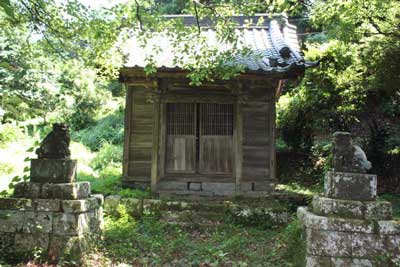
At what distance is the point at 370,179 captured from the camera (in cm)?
411

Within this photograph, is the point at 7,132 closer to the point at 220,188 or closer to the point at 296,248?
the point at 296,248

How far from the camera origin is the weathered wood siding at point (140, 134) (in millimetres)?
9031

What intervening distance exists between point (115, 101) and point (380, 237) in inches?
748

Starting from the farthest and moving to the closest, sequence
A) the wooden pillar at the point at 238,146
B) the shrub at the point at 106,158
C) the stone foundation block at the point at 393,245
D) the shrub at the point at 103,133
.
→ the shrub at the point at 103,133
the shrub at the point at 106,158
the wooden pillar at the point at 238,146
the stone foundation block at the point at 393,245

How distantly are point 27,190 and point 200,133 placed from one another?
494 cm

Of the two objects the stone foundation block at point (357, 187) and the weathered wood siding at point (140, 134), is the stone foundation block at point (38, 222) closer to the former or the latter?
the stone foundation block at point (357, 187)

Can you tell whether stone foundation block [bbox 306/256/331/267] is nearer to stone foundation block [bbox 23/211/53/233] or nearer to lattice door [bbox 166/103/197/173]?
stone foundation block [bbox 23/211/53/233]

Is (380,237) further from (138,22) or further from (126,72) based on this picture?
(126,72)

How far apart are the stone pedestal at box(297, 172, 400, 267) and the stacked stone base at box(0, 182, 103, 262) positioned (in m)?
3.11

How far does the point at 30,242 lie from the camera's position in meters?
4.59

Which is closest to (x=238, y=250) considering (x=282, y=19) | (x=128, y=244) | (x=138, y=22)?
(x=128, y=244)

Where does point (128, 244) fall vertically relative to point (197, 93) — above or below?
below

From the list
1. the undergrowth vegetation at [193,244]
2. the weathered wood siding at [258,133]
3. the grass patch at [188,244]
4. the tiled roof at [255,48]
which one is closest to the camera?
the undergrowth vegetation at [193,244]

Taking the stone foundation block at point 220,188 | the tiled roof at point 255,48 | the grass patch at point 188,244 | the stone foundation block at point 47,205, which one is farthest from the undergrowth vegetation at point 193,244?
the tiled roof at point 255,48
